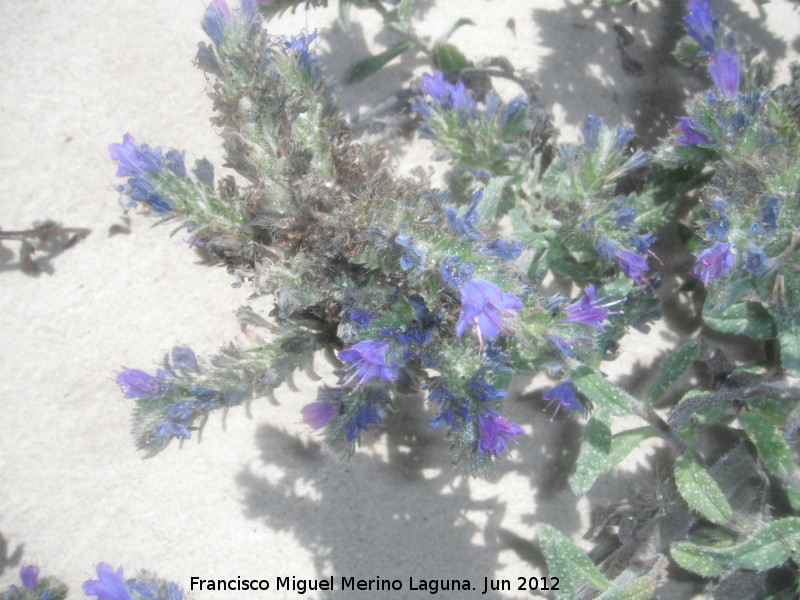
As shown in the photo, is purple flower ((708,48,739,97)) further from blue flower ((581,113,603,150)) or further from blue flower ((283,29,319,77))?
blue flower ((283,29,319,77))

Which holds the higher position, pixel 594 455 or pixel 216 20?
pixel 216 20

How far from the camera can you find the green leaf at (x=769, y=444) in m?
2.81

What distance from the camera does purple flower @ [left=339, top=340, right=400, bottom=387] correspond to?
2211 millimetres

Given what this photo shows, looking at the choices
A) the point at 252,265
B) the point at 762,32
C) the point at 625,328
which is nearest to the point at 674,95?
the point at 762,32

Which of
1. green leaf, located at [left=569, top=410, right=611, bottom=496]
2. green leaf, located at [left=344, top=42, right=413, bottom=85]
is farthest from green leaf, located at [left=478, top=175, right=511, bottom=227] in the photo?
green leaf, located at [left=344, top=42, right=413, bottom=85]

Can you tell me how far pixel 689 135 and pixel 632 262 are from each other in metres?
0.65

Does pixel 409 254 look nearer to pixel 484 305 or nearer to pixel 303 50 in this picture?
pixel 484 305

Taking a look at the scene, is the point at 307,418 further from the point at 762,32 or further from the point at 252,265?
Answer: the point at 762,32

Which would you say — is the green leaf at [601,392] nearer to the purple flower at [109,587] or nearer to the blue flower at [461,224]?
the blue flower at [461,224]

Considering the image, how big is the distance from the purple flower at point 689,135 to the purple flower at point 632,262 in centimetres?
56

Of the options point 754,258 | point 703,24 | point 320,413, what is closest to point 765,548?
point 754,258

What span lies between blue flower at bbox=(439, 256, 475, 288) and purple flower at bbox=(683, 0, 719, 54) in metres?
1.94

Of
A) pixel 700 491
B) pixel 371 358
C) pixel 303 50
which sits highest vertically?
pixel 303 50

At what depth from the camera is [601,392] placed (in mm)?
2748
